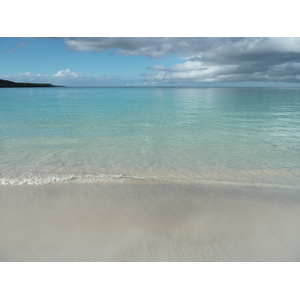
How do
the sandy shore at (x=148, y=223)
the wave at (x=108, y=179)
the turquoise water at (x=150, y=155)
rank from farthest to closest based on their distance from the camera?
1. the turquoise water at (x=150, y=155)
2. the wave at (x=108, y=179)
3. the sandy shore at (x=148, y=223)

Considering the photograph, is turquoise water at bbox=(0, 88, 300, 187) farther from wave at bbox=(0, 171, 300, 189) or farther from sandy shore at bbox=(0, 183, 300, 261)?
sandy shore at bbox=(0, 183, 300, 261)

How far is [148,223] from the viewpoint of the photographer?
396 centimetres

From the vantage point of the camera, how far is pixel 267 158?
25.0ft

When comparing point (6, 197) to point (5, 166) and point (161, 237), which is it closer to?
point (5, 166)

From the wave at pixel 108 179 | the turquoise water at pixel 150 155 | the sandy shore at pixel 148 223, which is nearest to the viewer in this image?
the sandy shore at pixel 148 223

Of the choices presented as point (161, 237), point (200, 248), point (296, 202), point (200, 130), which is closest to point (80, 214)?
point (161, 237)

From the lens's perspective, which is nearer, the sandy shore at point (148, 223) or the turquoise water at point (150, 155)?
the sandy shore at point (148, 223)

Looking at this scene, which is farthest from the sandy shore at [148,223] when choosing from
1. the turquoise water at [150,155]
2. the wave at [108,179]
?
the turquoise water at [150,155]

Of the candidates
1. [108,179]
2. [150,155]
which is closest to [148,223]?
[108,179]

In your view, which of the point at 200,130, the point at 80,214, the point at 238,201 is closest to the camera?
the point at 80,214

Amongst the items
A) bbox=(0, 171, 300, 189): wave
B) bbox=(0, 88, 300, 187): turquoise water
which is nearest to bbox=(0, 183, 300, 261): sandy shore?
bbox=(0, 171, 300, 189): wave

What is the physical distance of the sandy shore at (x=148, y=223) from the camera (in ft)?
10.9

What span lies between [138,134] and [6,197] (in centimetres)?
728

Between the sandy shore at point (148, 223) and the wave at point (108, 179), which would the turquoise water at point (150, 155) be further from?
the sandy shore at point (148, 223)
